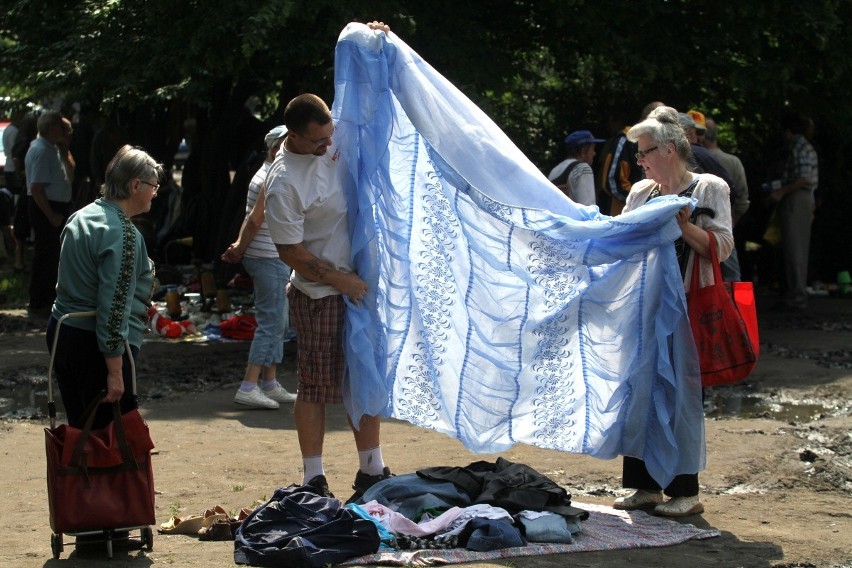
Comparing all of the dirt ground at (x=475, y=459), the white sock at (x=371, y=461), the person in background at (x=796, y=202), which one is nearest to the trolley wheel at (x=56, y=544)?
the dirt ground at (x=475, y=459)

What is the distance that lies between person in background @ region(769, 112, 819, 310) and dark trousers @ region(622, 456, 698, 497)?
8071mm

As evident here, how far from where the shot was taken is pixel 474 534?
18.2 feet

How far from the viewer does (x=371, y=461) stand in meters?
6.41

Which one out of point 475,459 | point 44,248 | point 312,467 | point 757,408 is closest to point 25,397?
point 44,248

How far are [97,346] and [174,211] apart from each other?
12.2 m

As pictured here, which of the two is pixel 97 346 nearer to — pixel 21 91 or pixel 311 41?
pixel 311 41

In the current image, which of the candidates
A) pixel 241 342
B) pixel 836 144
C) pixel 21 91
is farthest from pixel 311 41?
pixel 836 144

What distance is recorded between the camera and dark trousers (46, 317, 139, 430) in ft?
17.9

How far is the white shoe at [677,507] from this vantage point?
6.13 metres

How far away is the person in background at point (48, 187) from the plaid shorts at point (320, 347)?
24.6 feet

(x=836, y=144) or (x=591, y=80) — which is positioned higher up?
(x=591, y=80)

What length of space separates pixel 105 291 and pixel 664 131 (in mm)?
2746

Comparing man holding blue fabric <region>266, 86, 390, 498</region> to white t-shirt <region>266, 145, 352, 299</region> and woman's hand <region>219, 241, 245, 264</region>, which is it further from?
woman's hand <region>219, 241, 245, 264</region>

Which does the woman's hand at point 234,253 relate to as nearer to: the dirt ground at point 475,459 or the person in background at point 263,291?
the person in background at point 263,291
